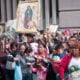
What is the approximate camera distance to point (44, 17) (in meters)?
24.6

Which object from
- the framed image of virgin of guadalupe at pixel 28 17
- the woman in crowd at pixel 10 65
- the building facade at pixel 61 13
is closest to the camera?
the woman in crowd at pixel 10 65

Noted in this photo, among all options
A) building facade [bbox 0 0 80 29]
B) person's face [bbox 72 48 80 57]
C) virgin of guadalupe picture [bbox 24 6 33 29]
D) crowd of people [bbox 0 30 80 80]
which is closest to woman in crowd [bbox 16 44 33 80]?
crowd of people [bbox 0 30 80 80]

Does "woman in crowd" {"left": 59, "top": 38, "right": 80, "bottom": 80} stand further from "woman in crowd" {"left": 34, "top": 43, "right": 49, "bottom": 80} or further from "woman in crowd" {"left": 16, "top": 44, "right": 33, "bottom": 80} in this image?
"woman in crowd" {"left": 16, "top": 44, "right": 33, "bottom": 80}

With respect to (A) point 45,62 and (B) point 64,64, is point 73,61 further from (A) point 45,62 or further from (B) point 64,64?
(A) point 45,62

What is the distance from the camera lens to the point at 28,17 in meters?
12.3

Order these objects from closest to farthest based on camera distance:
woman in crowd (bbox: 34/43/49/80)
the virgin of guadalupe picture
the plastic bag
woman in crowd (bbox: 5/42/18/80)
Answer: woman in crowd (bbox: 34/43/49/80) → the plastic bag → woman in crowd (bbox: 5/42/18/80) → the virgin of guadalupe picture

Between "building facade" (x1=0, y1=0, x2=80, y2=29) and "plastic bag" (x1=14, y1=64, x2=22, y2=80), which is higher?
"building facade" (x1=0, y1=0, x2=80, y2=29)

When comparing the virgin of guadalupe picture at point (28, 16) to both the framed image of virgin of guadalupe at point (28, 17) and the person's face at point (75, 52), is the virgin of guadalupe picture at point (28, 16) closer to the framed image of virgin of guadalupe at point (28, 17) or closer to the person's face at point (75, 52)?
the framed image of virgin of guadalupe at point (28, 17)

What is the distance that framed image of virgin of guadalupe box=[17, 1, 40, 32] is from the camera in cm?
1207

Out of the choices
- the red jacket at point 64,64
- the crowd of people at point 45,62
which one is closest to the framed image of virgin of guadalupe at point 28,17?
the crowd of people at point 45,62

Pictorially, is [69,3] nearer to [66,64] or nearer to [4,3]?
[4,3]

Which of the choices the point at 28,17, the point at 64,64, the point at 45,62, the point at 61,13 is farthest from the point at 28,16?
the point at 61,13

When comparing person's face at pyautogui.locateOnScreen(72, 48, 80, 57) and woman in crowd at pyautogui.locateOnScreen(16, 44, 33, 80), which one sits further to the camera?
woman in crowd at pyautogui.locateOnScreen(16, 44, 33, 80)

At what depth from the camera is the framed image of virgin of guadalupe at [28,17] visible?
1207cm
